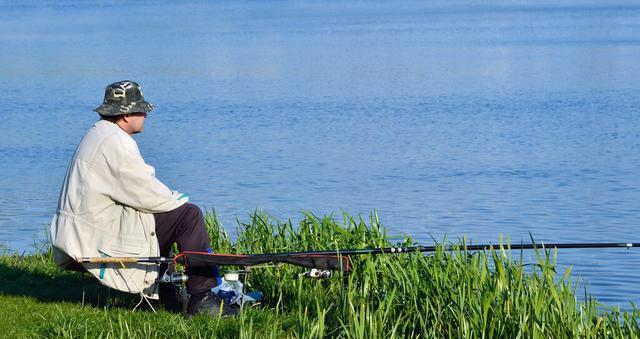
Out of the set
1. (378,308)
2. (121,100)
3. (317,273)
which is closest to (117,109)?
(121,100)

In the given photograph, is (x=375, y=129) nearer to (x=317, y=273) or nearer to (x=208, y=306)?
(x=317, y=273)

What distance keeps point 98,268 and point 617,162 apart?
1149cm

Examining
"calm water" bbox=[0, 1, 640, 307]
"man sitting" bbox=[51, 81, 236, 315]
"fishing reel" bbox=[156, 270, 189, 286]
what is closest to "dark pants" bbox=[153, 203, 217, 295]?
"man sitting" bbox=[51, 81, 236, 315]

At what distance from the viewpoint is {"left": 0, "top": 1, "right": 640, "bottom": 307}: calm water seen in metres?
13.5

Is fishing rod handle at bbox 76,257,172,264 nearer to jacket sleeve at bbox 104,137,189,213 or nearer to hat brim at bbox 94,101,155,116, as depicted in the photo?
jacket sleeve at bbox 104,137,189,213

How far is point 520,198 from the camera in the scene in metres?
14.1

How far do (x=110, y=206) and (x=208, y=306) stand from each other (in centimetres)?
77

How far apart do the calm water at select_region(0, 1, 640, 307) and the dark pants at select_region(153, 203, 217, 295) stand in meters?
3.97

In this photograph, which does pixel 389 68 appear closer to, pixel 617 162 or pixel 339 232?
pixel 617 162

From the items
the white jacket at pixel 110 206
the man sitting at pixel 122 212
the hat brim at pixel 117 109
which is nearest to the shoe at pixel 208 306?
the man sitting at pixel 122 212

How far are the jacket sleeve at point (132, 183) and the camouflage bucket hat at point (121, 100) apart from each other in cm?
18

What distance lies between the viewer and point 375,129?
805 inches

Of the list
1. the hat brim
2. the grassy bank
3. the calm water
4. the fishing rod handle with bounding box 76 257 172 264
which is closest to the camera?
the grassy bank

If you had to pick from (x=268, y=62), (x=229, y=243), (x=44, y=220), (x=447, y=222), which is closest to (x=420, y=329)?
(x=229, y=243)
